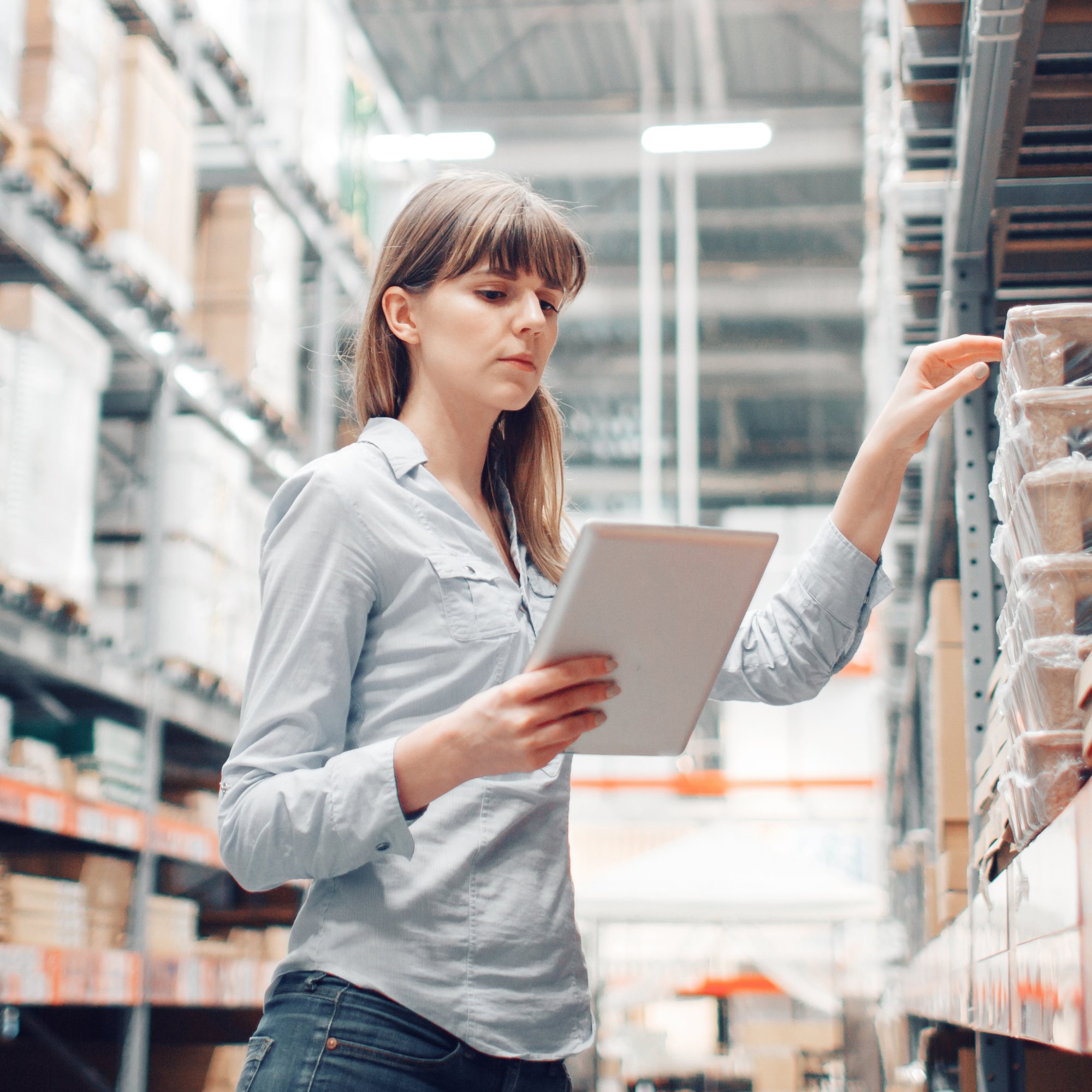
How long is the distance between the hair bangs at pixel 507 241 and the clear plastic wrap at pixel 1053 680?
0.63m

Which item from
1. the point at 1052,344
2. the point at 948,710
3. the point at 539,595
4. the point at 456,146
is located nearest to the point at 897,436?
the point at 1052,344

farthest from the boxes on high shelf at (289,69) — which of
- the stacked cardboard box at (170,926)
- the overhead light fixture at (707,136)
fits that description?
the overhead light fixture at (707,136)

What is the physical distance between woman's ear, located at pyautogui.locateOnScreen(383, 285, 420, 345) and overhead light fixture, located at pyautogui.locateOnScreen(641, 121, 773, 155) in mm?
11007

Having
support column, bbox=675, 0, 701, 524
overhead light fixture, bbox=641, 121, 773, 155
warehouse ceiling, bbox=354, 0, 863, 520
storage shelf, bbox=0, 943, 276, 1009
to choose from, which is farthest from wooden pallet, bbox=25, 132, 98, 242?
support column, bbox=675, 0, 701, 524

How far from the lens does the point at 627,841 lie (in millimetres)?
16891

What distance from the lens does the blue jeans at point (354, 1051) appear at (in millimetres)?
1158

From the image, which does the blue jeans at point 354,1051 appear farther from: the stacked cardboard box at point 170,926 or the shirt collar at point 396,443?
the stacked cardboard box at point 170,926

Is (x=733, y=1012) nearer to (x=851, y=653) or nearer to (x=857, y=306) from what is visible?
(x=857, y=306)

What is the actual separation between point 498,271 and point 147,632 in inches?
134

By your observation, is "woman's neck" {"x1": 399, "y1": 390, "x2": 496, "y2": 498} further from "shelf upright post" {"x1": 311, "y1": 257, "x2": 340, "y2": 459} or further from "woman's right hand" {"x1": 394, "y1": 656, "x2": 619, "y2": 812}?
"shelf upright post" {"x1": 311, "y1": 257, "x2": 340, "y2": 459}

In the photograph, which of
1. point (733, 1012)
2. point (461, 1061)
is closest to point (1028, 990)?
point (461, 1061)

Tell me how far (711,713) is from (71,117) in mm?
16678

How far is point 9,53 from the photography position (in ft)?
11.4

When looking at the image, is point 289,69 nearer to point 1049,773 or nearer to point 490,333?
point 490,333
